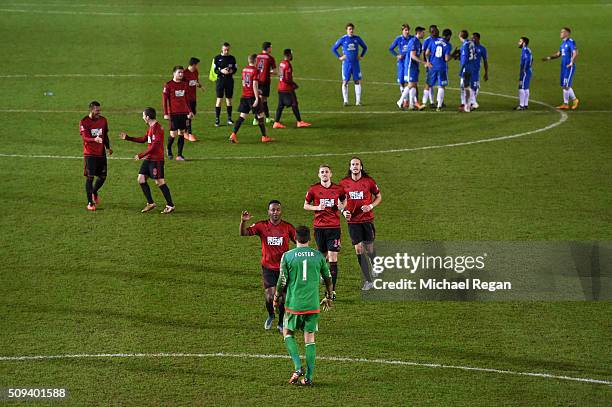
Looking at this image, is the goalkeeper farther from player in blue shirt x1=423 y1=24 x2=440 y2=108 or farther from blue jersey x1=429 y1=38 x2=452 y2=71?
blue jersey x1=429 y1=38 x2=452 y2=71

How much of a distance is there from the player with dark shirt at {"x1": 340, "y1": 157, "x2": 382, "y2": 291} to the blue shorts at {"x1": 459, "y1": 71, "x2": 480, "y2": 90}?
14.0 metres

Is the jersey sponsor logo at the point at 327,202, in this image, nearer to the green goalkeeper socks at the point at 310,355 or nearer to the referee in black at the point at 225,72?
the green goalkeeper socks at the point at 310,355

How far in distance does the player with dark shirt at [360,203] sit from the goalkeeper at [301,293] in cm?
365

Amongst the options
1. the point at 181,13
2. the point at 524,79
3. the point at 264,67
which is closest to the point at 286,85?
the point at 264,67

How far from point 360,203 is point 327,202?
2.54 ft

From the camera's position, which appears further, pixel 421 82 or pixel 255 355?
pixel 421 82

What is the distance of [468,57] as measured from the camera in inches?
1232

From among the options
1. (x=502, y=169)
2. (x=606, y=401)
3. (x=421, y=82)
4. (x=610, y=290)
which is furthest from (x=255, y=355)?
(x=421, y=82)

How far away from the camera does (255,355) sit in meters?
15.1

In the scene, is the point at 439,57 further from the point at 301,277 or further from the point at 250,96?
the point at 301,277

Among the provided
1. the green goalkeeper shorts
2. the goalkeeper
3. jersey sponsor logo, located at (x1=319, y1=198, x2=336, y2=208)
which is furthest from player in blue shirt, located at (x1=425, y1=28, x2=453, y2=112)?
the green goalkeeper shorts

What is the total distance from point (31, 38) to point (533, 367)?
35.5 metres

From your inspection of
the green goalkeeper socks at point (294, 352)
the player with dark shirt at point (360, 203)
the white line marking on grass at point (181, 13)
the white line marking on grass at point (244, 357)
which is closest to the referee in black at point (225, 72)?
the player with dark shirt at point (360, 203)

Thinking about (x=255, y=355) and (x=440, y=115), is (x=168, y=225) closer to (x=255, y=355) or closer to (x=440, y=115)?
(x=255, y=355)
